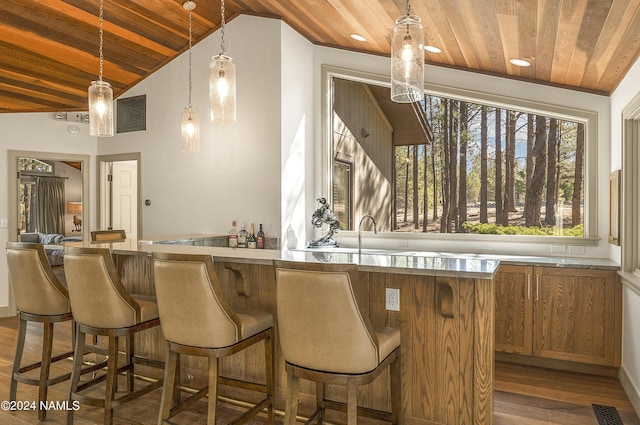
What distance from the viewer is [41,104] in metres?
5.95

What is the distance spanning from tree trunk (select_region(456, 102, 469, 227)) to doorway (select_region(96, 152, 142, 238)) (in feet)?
14.5

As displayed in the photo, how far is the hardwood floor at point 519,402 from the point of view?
2.95 meters

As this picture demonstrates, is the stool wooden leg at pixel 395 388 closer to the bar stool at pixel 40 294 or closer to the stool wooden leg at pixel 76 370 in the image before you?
the stool wooden leg at pixel 76 370

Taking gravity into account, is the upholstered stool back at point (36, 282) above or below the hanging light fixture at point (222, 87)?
below

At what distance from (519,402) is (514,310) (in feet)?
3.10

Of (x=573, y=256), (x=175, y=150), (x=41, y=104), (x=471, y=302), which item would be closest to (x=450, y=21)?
(x=471, y=302)

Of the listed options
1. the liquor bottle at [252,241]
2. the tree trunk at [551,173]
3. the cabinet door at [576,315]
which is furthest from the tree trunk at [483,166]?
the liquor bottle at [252,241]

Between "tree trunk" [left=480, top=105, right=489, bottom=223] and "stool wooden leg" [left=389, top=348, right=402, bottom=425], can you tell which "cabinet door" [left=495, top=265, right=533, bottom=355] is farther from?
"stool wooden leg" [left=389, top=348, right=402, bottom=425]

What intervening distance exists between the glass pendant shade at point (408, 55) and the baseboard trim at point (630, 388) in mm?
2640

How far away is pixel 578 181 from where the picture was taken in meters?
4.41

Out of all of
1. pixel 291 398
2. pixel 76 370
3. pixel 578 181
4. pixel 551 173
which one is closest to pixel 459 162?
pixel 551 173

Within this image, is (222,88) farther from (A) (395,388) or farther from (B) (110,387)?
(A) (395,388)

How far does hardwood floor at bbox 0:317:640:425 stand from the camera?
9.66 ft

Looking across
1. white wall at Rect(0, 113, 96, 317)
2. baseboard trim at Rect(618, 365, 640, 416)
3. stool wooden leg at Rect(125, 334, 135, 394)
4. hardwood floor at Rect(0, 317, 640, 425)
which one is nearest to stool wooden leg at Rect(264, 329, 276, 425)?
hardwood floor at Rect(0, 317, 640, 425)
